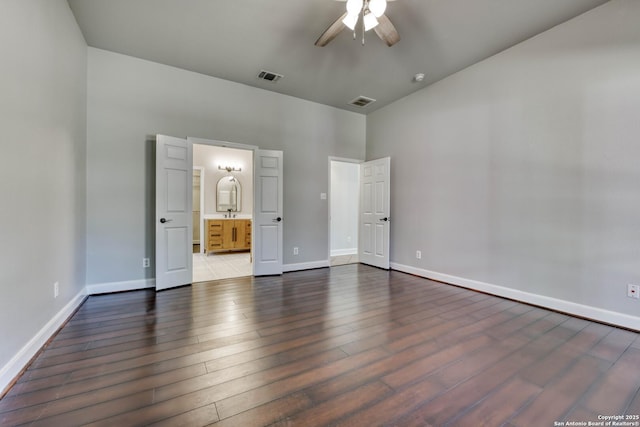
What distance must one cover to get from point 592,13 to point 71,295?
6019mm

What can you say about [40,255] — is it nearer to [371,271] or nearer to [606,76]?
[371,271]

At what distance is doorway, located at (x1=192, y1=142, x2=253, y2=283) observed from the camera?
20.5ft

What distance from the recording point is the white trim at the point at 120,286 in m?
3.30

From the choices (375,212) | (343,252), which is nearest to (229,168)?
(343,252)

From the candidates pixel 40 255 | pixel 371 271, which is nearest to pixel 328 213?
pixel 371 271

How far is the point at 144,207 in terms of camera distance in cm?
357

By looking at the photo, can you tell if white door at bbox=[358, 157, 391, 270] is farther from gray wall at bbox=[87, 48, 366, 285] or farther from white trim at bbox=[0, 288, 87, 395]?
white trim at bbox=[0, 288, 87, 395]

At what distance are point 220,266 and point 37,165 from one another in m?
3.25

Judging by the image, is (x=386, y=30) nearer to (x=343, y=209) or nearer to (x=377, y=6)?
(x=377, y=6)

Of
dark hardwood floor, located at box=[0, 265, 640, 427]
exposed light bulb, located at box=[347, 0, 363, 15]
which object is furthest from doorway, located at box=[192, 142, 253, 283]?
exposed light bulb, located at box=[347, 0, 363, 15]

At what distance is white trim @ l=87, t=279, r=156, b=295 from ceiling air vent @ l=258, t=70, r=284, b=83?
3295 millimetres

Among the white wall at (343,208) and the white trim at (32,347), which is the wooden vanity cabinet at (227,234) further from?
the white trim at (32,347)

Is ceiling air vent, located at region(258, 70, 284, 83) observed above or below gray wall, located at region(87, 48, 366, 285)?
above

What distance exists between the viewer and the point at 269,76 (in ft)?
12.9
